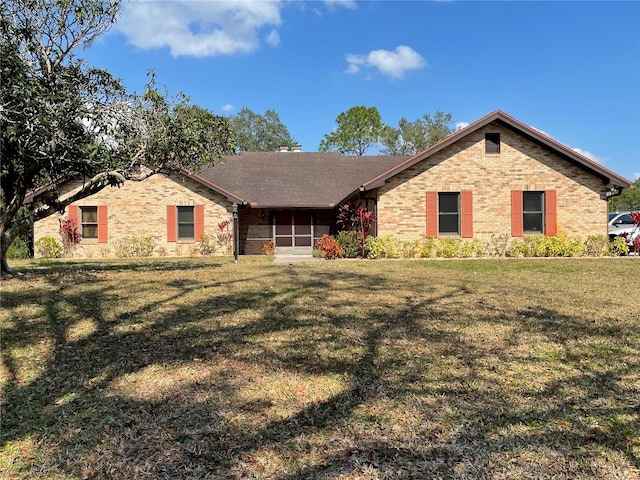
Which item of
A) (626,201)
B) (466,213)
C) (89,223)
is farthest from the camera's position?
(626,201)

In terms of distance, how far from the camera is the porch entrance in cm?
2064

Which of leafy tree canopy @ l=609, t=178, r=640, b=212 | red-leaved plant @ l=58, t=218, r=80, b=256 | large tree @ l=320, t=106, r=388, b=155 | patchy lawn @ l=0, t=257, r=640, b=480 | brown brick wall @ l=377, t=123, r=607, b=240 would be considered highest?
large tree @ l=320, t=106, r=388, b=155

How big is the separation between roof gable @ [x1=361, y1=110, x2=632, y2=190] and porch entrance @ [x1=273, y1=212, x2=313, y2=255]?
5.79m

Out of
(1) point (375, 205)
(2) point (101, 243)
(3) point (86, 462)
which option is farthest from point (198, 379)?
(2) point (101, 243)

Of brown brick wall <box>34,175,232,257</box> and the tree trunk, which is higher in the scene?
brown brick wall <box>34,175,232,257</box>

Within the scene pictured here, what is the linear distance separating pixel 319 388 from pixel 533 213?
15366 mm

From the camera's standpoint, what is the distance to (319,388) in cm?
367

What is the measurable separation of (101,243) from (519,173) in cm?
1694

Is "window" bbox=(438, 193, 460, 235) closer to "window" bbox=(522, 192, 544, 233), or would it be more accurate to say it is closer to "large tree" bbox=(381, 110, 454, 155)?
"window" bbox=(522, 192, 544, 233)

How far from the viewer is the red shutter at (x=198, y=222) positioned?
1881cm

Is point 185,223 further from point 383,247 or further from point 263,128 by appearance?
point 263,128

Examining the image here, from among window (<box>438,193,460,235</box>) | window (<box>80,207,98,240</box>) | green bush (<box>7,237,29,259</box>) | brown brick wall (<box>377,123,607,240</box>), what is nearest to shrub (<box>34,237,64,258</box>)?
green bush (<box>7,237,29,259</box>)

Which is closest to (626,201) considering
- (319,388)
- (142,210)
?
(142,210)

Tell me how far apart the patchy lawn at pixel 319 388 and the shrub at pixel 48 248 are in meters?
12.2
